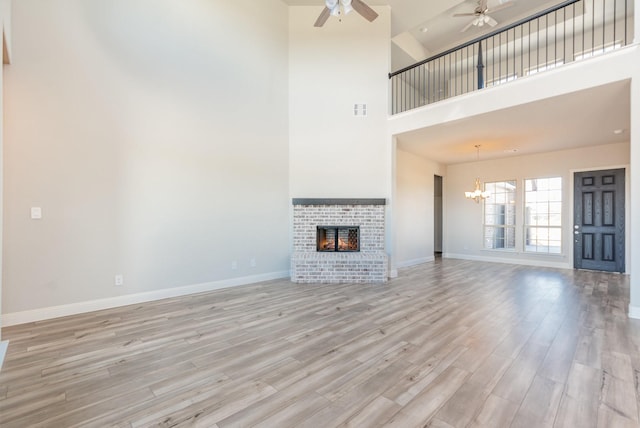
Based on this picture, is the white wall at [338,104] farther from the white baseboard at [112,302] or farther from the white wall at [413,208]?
the white baseboard at [112,302]

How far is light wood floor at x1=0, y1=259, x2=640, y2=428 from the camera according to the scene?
5.65 feet

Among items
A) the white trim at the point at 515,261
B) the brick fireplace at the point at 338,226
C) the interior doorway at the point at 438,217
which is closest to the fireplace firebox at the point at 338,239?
the brick fireplace at the point at 338,226

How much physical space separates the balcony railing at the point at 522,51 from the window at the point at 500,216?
2.76 meters

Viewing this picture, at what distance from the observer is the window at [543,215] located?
685 centimetres

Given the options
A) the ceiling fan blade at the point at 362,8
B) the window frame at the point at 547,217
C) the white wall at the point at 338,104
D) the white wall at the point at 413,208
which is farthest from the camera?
the white wall at the point at 413,208

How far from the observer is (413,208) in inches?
289

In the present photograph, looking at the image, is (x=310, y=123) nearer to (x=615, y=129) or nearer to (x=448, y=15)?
(x=448, y=15)

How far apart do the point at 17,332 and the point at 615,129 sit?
900cm

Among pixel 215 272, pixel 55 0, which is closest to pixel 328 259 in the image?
pixel 215 272

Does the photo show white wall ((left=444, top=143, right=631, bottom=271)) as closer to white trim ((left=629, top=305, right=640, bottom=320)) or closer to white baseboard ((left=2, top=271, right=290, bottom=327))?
white trim ((left=629, top=305, right=640, bottom=320))

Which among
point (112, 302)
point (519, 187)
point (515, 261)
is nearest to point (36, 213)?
point (112, 302)

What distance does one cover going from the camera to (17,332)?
294 cm

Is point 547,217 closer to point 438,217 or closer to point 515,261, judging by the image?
point 515,261

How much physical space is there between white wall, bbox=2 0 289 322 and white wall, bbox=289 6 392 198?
0.43 m
